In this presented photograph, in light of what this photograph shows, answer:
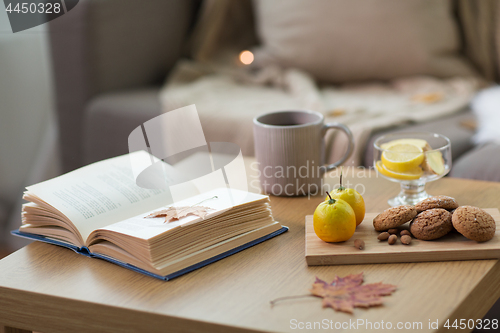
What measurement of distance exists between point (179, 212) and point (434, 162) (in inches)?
15.9

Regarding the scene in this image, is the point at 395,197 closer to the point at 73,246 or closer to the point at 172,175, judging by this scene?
the point at 172,175

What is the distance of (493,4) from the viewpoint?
1645 mm

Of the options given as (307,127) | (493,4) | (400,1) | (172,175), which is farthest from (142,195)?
(493,4)

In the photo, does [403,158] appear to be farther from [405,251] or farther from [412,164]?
[405,251]

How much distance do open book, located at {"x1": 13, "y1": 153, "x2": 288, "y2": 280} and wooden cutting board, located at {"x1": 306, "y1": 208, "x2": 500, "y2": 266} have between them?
11cm

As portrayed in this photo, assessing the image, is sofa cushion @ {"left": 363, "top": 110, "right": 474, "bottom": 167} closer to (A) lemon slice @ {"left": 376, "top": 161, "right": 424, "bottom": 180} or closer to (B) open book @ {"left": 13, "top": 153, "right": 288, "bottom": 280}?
(A) lemon slice @ {"left": 376, "top": 161, "right": 424, "bottom": 180}

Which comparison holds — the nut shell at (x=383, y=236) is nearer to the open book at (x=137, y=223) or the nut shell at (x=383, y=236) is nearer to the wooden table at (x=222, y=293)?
the wooden table at (x=222, y=293)

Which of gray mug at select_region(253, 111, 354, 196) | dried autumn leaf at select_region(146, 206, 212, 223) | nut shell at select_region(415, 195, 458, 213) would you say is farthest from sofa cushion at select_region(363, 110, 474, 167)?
dried autumn leaf at select_region(146, 206, 212, 223)

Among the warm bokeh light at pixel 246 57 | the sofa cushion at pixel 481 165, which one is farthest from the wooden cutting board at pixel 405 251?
the warm bokeh light at pixel 246 57

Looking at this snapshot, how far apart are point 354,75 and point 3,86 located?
49.7 inches

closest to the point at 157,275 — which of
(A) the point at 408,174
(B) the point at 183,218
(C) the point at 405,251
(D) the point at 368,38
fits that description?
(B) the point at 183,218

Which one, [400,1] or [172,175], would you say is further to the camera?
[400,1]

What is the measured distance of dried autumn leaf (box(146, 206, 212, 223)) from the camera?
0.66 metres

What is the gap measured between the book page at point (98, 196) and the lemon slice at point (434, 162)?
41cm
